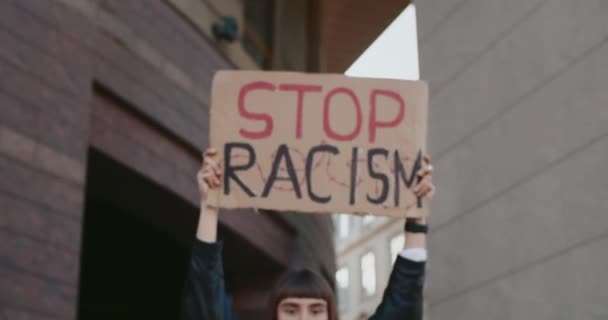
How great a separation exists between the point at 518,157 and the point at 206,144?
4.98m

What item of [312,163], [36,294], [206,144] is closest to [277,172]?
[312,163]

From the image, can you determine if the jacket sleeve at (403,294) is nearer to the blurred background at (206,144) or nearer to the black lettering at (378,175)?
the black lettering at (378,175)

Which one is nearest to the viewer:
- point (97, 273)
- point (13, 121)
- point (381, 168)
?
point (381, 168)

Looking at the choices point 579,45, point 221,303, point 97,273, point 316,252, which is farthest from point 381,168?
point 97,273

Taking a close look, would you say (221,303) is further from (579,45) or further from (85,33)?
(85,33)

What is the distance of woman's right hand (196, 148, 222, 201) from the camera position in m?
3.04

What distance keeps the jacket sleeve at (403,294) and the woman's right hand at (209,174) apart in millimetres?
632

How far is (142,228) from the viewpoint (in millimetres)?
11852

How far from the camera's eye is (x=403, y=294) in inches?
113

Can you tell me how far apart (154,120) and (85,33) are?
Answer: 4.33 feet

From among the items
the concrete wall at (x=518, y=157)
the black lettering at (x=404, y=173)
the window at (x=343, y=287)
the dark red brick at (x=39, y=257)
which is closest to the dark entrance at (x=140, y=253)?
the dark red brick at (x=39, y=257)

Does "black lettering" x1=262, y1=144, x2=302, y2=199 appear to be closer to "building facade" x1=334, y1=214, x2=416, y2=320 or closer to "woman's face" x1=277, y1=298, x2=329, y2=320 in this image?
"woman's face" x1=277, y1=298, x2=329, y2=320

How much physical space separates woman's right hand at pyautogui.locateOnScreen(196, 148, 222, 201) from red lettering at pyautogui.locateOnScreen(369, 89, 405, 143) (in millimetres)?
540

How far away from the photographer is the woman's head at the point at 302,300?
2.81 m
